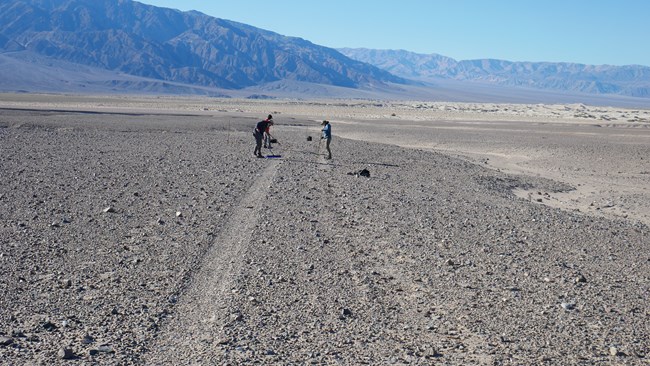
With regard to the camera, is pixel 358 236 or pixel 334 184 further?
pixel 334 184

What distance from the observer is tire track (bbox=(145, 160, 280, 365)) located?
6121mm

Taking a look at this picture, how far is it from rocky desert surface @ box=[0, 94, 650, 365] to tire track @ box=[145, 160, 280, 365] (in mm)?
24

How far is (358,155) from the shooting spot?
81.3 ft

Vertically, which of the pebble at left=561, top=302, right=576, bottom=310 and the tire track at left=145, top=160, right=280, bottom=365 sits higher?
the pebble at left=561, top=302, right=576, bottom=310

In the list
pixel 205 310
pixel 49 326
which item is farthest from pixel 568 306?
pixel 49 326

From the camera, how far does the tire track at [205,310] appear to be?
6.12 metres

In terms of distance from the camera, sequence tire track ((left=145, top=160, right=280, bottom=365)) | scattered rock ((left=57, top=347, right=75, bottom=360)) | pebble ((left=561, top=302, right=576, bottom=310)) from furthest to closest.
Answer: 1. pebble ((left=561, top=302, right=576, bottom=310))
2. tire track ((left=145, top=160, right=280, bottom=365))
3. scattered rock ((left=57, top=347, right=75, bottom=360))

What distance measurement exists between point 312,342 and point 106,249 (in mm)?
4040

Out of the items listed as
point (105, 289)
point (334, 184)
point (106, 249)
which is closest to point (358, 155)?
point (334, 184)

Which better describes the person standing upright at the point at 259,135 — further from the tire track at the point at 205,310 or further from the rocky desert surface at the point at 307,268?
the tire track at the point at 205,310

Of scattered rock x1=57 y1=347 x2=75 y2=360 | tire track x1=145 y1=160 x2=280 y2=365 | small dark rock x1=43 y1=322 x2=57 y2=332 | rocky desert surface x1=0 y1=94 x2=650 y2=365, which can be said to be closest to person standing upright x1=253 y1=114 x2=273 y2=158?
rocky desert surface x1=0 y1=94 x2=650 y2=365

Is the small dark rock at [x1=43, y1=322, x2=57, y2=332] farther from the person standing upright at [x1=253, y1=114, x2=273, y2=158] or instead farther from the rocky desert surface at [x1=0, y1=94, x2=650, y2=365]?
the person standing upright at [x1=253, y1=114, x2=273, y2=158]

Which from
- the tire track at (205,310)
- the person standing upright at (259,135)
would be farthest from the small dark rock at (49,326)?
the person standing upright at (259,135)

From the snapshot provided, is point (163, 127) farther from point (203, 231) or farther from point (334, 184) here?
point (203, 231)
